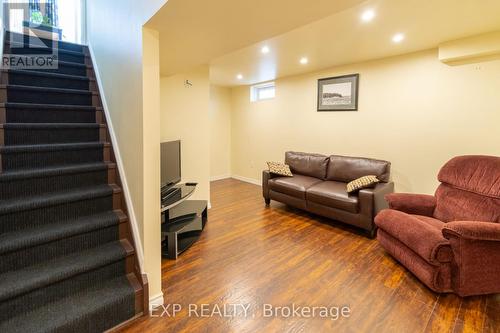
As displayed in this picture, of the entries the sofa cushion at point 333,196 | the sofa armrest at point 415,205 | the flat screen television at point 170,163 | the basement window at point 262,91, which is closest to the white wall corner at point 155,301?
the flat screen television at point 170,163

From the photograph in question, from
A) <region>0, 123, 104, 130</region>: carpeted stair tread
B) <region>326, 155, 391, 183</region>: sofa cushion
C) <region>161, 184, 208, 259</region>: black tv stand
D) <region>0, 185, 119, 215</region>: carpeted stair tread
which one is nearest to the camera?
<region>0, 185, 119, 215</region>: carpeted stair tread

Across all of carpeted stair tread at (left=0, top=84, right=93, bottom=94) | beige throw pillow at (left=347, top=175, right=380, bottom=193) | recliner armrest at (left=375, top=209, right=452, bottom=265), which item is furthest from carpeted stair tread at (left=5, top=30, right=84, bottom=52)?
recliner armrest at (left=375, top=209, right=452, bottom=265)

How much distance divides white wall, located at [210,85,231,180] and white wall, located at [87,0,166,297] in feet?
12.8

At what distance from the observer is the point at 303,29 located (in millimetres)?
2609

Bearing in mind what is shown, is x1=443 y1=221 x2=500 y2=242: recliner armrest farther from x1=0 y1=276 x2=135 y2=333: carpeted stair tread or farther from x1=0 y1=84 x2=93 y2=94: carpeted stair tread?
x1=0 y1=84 x2=93 y2=94: carpeted stair tread

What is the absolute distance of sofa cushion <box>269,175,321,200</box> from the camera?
12.2 ft

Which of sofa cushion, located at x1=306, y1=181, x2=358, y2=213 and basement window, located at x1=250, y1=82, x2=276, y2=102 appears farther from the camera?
basement window, located at x1=250, y1=82, x2=276, y2=102

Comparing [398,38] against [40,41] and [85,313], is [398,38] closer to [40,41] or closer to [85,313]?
[85,313]

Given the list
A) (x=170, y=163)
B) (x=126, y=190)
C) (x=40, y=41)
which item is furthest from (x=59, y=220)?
(x=40, y=41)

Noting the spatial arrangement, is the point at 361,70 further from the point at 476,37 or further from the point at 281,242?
the point at 281,242

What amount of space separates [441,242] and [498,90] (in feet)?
6.87

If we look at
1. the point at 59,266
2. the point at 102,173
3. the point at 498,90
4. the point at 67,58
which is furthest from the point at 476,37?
the point at 67,58

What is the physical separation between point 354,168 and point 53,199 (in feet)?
11.6

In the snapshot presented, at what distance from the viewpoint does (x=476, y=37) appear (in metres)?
2.69
